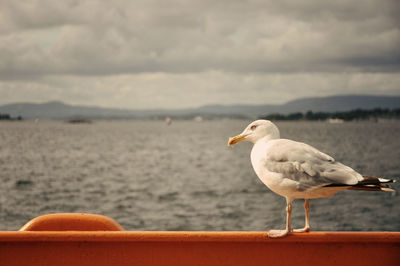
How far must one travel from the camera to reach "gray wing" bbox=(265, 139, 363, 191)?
3.78 m

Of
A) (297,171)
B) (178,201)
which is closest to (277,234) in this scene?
(297,171)

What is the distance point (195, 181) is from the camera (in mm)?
36094

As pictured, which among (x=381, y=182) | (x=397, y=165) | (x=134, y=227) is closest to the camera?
(x=381, y=182)

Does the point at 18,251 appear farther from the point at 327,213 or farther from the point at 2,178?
the point at 2,178

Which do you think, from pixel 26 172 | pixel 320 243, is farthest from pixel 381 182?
pixel 26 172

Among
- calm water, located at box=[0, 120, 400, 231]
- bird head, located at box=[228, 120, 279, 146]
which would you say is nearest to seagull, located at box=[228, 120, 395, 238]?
bird head, located at box=[228, 120, 279, 146]

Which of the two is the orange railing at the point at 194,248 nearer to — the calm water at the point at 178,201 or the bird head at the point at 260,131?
the bird head at the point at 260,131

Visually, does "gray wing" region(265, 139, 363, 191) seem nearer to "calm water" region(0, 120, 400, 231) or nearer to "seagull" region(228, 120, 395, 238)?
"seagull" region(228, 120, 395, 238)

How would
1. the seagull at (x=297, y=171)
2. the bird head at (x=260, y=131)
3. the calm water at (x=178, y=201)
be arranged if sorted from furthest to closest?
1. the calm water at (x=178, y=201)
2. the bird head at (x=260, y=131)
3. the seagull at (x=297, y=171)

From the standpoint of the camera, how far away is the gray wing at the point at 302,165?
378 centimetres

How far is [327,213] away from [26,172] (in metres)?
29.8

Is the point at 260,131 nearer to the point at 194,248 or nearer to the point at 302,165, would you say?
the point at 302,165

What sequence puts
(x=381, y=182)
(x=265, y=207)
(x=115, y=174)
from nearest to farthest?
(x=381, y=182) < (x=265, y=207) < (x=115, y=174)

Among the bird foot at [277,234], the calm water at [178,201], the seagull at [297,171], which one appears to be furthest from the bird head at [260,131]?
the calm water at [178,201]
